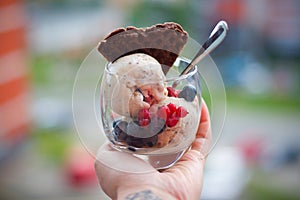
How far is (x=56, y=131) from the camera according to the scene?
3.25 meters

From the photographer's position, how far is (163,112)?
0.57 meters

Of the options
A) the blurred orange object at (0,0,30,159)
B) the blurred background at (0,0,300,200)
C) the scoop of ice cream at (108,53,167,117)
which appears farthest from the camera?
the blurred orange object at (0,0,30,159)

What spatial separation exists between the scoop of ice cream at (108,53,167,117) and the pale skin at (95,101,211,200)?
7cm

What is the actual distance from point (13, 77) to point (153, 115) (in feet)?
8.19

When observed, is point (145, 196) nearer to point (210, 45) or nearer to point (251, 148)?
point (210, 45)

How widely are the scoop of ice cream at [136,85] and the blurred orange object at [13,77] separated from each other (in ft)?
7.63

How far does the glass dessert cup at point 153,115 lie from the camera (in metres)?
0.57

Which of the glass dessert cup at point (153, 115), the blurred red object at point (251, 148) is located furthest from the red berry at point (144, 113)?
the blurred red object at point (251, 148)

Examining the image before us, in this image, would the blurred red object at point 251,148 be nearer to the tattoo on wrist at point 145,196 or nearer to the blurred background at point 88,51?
the blurred background at point 88,51

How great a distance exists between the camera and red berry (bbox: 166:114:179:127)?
0.57 metres

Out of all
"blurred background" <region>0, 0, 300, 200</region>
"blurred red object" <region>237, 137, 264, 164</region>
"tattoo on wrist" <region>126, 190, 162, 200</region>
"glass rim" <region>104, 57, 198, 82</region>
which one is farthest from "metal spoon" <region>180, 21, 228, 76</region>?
"blurred red object" <region>237, 137, 264, 164</region>

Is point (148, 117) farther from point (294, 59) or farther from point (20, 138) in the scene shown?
point (294, 59)

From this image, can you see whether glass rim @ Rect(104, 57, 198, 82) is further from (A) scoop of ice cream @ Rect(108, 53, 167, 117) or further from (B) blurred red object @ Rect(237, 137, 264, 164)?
(B) blurred red object @ Rect(237, 137, 264, 164)

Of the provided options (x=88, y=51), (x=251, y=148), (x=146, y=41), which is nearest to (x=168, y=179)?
(x=146, y=41)
